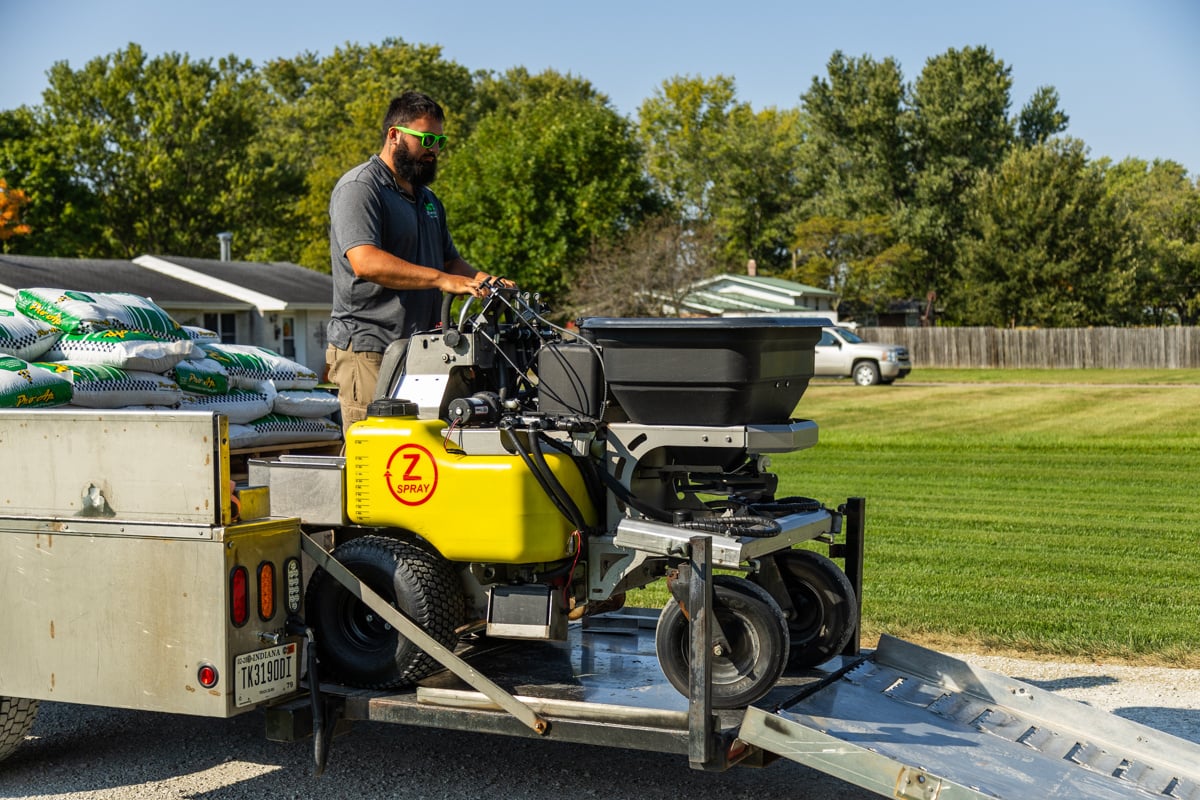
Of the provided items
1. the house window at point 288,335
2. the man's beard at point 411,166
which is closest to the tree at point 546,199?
the house window at point 288,335

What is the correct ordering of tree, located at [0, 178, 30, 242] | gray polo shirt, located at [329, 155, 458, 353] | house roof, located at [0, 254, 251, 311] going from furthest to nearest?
tree, located at [0, 178, 30, 242], house roof, located at [0, 254, 251, 311], gray polo shirt, located at [329, 155, 458, 353]

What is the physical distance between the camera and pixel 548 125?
5166 centimetres

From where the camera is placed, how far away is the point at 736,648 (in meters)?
4.46

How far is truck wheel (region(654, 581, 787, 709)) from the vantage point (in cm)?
436

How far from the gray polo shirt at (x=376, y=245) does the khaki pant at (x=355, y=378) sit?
0.04m

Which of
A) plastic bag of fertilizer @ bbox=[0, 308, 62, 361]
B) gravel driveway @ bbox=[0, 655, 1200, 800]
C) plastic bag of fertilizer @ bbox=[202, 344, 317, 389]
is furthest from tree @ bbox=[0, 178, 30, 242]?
gravel driveway @ bbox=[0, 655, 1200, 800]

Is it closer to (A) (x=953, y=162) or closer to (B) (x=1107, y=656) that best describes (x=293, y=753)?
(B) (x=1107, y=656)

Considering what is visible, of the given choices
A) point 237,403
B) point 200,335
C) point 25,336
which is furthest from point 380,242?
point 200,335

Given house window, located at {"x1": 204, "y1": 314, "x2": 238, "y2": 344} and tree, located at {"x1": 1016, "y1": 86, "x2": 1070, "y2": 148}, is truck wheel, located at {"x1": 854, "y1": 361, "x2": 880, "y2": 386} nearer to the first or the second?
house window, located at {"x1": 204, "y1": 314, "x2": 238, "y2": 344}

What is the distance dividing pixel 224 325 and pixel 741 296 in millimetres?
20975

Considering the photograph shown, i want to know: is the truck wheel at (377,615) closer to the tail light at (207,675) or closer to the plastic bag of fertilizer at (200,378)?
the tail light at (207,675)

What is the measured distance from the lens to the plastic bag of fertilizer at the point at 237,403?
677 centimetres

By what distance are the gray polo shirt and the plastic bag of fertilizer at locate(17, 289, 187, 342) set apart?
1736 mm

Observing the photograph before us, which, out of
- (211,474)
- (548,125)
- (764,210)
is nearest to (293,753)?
(211,474)
